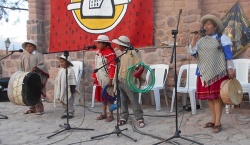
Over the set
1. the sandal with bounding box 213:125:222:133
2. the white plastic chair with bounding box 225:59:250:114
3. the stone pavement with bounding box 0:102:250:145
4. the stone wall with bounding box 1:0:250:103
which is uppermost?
the stone wall with bounding box 1:0:250:103

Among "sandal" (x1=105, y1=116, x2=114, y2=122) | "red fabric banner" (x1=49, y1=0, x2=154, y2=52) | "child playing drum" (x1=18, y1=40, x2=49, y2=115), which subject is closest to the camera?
"sandal" (x1=105, y1=116, x2=114, y2=122)

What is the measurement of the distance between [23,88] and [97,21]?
2409 millimetres

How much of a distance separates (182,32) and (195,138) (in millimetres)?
2599

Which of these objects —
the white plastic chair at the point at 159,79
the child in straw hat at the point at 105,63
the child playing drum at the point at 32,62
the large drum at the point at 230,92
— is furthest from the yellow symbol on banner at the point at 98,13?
the large drum at the point at 230,92

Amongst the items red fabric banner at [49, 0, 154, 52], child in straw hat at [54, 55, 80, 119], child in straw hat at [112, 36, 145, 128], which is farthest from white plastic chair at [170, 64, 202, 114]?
child in straw hat at [54, 55, 80, 119]

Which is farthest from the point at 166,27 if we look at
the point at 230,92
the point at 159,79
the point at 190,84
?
the point at 230,92

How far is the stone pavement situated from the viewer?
3736mm

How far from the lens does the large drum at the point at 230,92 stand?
3645mm

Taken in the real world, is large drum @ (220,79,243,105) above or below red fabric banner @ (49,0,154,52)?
below

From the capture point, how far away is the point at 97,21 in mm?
6617

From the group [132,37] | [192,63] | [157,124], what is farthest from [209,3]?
[157,124]

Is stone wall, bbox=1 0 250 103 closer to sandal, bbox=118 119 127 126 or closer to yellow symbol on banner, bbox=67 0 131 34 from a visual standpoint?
yellow symbol on banner, bbox=67 0 131 34

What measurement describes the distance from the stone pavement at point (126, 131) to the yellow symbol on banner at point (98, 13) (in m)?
1.92

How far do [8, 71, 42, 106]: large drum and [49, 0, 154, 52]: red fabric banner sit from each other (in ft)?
6.31
